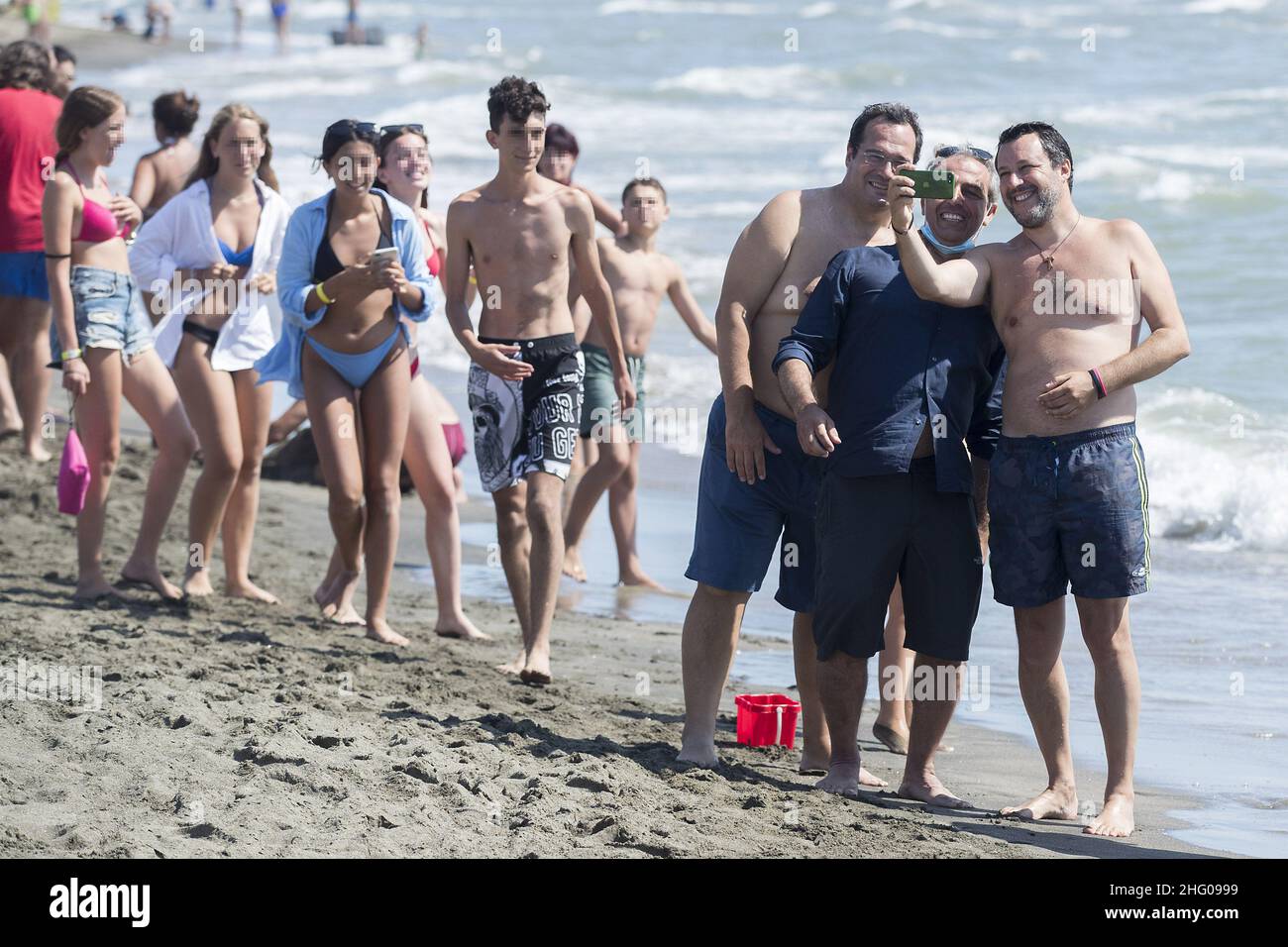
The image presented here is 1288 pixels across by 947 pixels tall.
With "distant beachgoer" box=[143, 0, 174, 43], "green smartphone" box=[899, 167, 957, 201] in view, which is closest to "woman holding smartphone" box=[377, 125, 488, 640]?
"green smartphone" box=[899, 167, 957, 201]

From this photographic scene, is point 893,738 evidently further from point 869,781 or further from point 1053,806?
point 1053,806

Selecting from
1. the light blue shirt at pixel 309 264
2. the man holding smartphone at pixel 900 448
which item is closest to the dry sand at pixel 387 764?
the man holding smartphone at pixel 900 448

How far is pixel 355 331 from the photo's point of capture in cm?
617

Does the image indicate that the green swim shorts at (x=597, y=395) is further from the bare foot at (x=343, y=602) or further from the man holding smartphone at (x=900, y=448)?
the man holding smartphone at (x=900, y=448)

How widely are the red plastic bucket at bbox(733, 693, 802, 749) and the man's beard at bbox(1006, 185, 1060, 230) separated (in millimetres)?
1785

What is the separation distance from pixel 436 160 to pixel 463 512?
16565 millimetres

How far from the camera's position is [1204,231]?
1605 cm

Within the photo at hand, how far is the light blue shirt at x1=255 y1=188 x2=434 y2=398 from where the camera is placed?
6102mm

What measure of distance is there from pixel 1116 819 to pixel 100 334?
13.8 ft

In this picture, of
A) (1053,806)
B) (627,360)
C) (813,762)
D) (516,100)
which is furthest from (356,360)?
(1053,806)

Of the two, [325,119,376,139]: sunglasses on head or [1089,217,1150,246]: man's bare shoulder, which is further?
[325,119,376,139]: sunglasses on head

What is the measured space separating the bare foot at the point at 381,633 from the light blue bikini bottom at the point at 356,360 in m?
0.94

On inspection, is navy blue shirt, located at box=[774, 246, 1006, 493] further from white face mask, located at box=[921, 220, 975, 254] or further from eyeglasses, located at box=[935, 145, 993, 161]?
eyeglasses, located at box=[935, 145, 993, 161]
